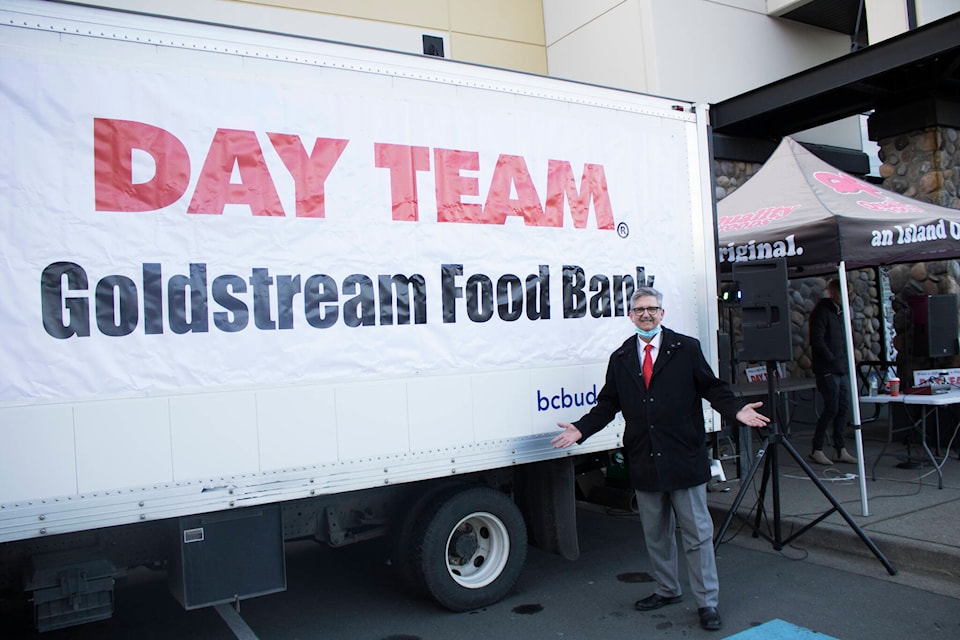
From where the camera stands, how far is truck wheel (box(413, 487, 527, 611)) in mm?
4832

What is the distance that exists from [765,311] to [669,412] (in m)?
1.64

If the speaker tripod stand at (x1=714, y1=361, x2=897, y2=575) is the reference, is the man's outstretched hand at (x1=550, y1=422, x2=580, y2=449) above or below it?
above

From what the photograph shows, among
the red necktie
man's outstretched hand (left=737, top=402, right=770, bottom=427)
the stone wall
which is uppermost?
the stone wall

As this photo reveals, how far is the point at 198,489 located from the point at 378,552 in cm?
295

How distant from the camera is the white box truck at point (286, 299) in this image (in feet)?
12.2

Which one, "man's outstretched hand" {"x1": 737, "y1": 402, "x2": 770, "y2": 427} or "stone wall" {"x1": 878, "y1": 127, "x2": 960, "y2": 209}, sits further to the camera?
"stone wall" {"x1": 878, "y1": 127, "x2": 960, "y2": 209}

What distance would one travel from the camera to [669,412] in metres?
4.81

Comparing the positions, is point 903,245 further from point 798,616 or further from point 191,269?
point 191,269

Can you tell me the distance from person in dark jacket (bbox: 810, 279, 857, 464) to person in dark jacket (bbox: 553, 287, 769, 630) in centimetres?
443

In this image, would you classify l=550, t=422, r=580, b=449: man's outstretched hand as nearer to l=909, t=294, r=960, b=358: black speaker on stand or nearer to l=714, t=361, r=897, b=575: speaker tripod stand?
l=714, t=361, r=897, b=575: speaker tripod stand

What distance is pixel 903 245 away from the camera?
272 inches

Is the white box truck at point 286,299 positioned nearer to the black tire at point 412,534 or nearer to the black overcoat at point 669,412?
the black tire at point 412,534

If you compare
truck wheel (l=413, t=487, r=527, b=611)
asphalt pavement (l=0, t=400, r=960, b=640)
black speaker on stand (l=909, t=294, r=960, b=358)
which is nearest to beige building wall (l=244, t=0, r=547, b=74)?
black speaker on stand (l=909, t=294, r=960, b=358)

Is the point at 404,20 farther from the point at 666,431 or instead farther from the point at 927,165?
the point at 666,431
